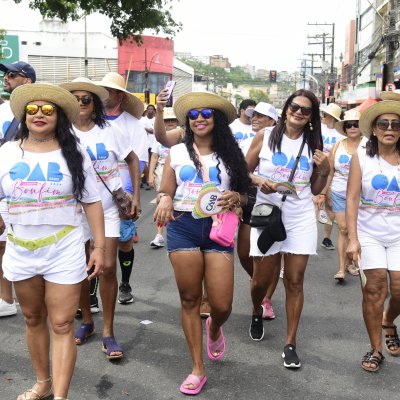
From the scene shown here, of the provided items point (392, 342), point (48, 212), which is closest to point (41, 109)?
point (48, 212)

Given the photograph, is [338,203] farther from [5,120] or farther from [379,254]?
[5,120]

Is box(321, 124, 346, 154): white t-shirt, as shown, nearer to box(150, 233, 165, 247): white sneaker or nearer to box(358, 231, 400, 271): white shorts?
box(150, 233, 165, 247): white sneaker

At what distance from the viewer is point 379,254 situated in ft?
14.1

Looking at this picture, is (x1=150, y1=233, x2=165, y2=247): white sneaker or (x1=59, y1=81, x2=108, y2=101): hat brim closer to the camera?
(x1=59, y1=81, x2=108, y2=101): hat brim

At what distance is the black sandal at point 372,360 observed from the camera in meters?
4.28

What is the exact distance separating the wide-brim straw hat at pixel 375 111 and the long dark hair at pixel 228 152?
1042mm

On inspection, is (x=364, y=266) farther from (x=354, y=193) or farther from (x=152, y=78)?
(x=152, y=78)

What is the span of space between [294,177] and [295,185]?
0.20 feet

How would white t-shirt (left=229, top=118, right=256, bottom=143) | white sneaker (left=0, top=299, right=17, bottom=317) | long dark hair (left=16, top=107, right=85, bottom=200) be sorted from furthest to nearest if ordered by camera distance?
white t-shirt (left=229, top=118, right=256, bottom=143), white sneaker (left=0, top=299, right=17, bottom=317), long dark hair (left=16, top=107, right=85, bottom=200)

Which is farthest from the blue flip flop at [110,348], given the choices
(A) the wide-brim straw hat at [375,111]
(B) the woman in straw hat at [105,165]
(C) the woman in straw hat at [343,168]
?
(C) the woman in straw hat at [343,168]

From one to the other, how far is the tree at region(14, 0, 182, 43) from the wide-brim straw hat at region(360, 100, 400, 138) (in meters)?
9.53

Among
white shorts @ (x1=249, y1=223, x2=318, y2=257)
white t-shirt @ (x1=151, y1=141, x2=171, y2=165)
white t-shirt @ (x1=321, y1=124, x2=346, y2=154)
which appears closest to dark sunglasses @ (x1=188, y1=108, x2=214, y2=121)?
white shorts @ (x1=249, y1=223, x2=318, y2=257)

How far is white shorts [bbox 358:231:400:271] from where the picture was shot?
4.28 meters

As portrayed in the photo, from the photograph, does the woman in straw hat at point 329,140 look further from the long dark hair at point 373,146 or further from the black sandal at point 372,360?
the black sandal at point 372,360
